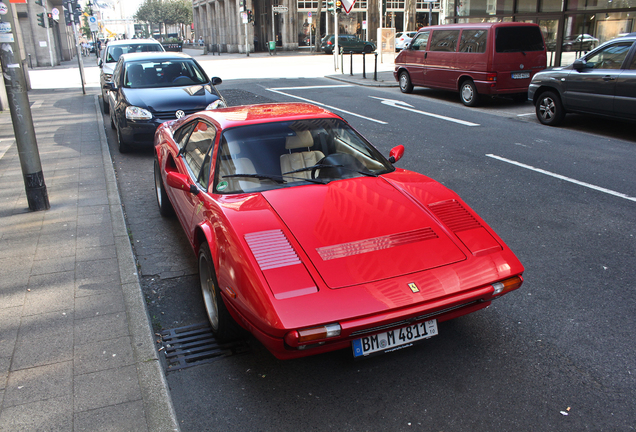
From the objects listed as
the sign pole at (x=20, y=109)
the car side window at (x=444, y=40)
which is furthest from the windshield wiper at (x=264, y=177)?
the car side window at (x=444, y=40)

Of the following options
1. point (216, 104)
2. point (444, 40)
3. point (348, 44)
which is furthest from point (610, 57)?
point (348, 44)

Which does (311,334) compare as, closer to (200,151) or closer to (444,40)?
(200,151)

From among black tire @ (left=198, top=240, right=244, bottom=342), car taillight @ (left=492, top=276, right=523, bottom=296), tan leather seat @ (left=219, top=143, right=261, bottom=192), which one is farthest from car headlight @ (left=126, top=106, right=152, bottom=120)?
car taillight @ (left=492, top=276, right=523, bottom=296)

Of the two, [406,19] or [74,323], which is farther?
[406,19]

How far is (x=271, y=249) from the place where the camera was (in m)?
3.22

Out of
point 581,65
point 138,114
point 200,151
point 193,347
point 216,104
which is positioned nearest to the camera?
point 193,347

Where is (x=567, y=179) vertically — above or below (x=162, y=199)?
below

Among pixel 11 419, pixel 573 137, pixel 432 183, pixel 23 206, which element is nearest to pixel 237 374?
pixel 11 419

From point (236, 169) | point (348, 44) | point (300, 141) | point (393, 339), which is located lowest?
point (393, 339)

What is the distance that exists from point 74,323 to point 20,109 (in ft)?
10.8

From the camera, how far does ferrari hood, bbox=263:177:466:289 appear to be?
3.10 metres

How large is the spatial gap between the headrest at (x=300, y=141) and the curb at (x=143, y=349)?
1.67m

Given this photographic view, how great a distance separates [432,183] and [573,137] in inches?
293

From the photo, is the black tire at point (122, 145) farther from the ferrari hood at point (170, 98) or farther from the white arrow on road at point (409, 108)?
the white arrow on road at point (409, 108)
